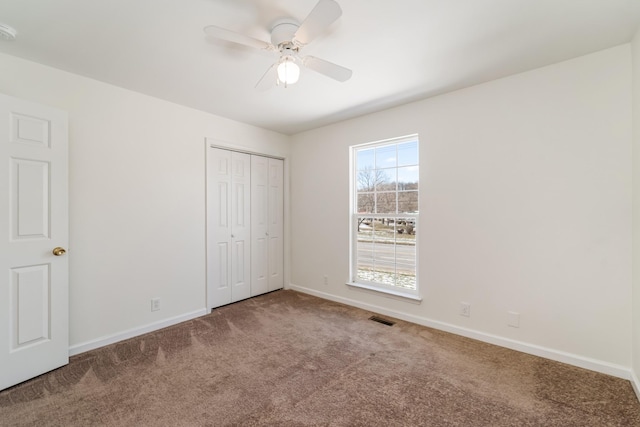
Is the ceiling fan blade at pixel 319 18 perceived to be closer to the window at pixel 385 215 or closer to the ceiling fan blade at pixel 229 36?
the ceiling fan blade at pixel 229 36

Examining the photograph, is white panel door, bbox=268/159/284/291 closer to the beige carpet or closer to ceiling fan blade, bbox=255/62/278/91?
the beige carpet

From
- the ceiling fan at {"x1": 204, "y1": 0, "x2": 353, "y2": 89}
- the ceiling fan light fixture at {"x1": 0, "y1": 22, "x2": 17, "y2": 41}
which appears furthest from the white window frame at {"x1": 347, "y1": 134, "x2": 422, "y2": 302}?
the ceiling fan light fixture at {"x1": 0, "y1": 22, "x2": 17, "y2": 41}

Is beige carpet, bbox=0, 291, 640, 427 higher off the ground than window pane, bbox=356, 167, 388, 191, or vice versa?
window pane, bbox=356, 167, 388, 191

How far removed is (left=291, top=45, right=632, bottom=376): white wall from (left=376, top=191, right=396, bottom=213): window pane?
40cm

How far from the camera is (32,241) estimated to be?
6.75ft

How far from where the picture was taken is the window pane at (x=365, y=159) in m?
3.53

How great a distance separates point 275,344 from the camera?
2.57 m

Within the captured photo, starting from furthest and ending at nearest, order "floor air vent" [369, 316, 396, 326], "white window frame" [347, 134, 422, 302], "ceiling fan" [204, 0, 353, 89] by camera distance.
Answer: "white window frame" [347, 134, 422, 302]
"floor air vent" [369, 316, 396, 326]
"ceiling fan" [204, 0, 353, 89]

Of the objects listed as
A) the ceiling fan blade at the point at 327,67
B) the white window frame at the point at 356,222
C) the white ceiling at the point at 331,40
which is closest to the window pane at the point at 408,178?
A: the white window frame at the point at 356,222

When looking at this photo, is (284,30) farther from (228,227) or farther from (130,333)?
(130,333)

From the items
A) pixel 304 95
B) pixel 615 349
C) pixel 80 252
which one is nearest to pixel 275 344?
pixel 80 252

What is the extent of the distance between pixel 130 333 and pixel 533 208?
3.88m

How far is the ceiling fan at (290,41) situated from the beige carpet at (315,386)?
2147 mm

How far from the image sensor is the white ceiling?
1.64 m
